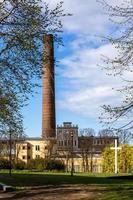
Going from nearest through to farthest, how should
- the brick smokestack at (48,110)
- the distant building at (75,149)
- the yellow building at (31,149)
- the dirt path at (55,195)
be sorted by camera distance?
1. the dirt path at (55,195)
2. the brick smokestack at (48,110)
3. the distant building at (75,149)
4. the yellow building at (31,149)

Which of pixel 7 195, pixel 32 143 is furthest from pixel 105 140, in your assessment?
pixel 7 195

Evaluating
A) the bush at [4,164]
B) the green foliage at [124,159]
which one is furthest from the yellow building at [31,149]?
the bush at [4,164]

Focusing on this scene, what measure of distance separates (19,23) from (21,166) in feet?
Result: 209

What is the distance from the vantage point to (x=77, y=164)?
12044 centimetres

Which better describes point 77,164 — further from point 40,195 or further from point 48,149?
point 40,195

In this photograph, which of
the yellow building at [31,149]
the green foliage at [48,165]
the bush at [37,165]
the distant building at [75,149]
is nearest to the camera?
the green foliage at [48,165]

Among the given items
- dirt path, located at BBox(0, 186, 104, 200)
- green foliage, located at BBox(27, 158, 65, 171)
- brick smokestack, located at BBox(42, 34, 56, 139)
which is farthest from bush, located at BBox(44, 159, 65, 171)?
dirt path, located at BBox(0, 186, 104, 200)

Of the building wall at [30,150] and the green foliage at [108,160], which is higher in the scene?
the building wall at [30,150]

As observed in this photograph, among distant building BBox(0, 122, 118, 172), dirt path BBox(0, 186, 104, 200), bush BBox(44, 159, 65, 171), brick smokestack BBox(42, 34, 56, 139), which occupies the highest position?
brick smokestack BBox(42, 34, 56, 139)

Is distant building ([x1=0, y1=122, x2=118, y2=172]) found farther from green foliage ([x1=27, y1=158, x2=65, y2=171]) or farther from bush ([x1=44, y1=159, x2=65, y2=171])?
bush ([x1=44, y1=159, x2=65, y2=171])

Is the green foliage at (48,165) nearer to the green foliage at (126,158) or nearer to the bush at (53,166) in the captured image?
the bush at (53,166)

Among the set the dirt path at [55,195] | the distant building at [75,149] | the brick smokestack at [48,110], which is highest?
the brick smokestack at [48,110]

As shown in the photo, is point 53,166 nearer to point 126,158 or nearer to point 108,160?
point 108,160

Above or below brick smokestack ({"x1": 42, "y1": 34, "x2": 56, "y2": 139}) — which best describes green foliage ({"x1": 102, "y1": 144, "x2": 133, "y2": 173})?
below
